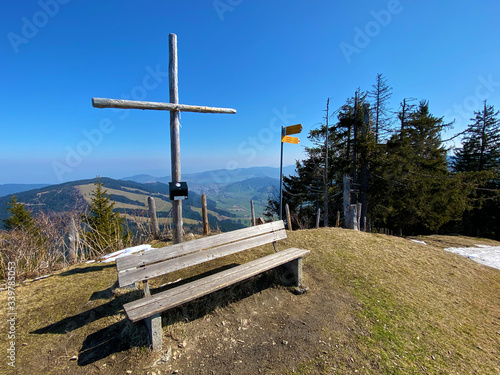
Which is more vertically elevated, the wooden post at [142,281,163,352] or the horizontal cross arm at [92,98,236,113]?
the horizontal cross arm at [92,98,236,113]

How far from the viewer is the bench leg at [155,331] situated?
2.20 metres

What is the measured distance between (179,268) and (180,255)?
313mm

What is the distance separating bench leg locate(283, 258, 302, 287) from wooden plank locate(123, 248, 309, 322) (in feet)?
0.95

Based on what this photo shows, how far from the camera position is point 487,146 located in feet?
68.0

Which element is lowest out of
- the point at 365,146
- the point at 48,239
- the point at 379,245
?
the point at 379,245

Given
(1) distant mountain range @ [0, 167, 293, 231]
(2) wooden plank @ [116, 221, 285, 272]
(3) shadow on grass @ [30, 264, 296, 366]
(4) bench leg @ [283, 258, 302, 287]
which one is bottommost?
(1) distant mountain range @ [0, 167, 293, 231]

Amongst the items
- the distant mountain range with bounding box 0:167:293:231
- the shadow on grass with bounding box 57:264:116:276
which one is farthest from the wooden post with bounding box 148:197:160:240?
the shadow on grass with bounding box 57:264:116:276

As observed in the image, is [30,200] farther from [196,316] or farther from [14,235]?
[196,316]

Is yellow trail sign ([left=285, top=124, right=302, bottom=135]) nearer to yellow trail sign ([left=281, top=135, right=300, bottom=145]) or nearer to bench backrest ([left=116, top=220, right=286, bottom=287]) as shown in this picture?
yellow trail sign ([left=281, top=135, right=300, bottom=145])

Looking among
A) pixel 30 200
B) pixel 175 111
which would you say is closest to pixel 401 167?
pixel 175 111

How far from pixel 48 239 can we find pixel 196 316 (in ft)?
14.5

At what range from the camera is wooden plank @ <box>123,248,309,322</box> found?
2102mm

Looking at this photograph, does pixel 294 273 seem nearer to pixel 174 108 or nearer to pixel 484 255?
pixel 174 108

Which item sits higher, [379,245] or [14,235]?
[14,235]
